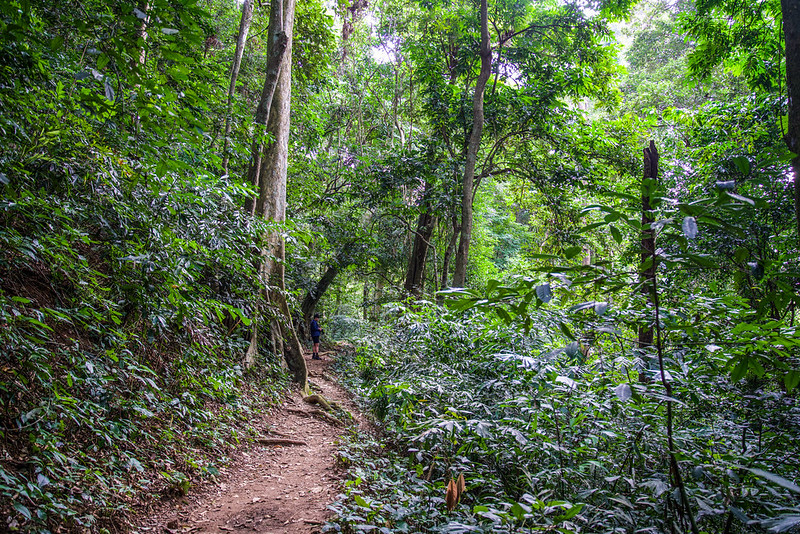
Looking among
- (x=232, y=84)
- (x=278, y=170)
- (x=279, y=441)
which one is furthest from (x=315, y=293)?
(x=279, y=441)

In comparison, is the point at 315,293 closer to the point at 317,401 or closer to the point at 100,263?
the point at 317,401

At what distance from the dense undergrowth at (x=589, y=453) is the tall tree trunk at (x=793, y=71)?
1330mm

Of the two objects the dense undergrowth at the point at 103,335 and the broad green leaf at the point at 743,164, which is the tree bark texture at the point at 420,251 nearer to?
the dense undergrowth at the point at 103,335

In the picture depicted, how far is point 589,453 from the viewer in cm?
290

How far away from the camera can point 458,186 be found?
10141 millimetres

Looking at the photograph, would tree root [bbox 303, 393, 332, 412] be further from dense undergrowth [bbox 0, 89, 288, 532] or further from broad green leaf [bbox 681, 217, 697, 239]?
broad green leaf [bbox 681, 217, 697, 239]

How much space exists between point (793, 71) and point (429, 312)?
4.66 metres

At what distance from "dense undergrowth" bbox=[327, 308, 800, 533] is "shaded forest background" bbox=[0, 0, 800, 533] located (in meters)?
0.03

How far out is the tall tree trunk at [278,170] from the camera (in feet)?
24.6

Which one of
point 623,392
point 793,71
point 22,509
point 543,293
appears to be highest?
point 793,71

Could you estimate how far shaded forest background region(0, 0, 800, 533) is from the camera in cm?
190

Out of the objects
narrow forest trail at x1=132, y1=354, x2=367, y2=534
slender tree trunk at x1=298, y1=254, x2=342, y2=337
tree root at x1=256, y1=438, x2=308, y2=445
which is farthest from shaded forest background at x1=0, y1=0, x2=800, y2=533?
slender tree trunk at x1=298, y1=254, x2=342, y2=337

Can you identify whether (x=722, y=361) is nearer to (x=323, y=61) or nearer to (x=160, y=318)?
(x=160, y=318)

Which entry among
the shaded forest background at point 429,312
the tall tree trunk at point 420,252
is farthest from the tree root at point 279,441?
the tall tree trunk at point 420,252
